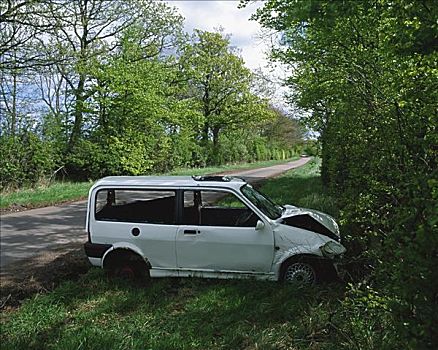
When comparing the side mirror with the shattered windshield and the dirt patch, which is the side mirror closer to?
the shattered windshield

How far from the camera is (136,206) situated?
7.04m

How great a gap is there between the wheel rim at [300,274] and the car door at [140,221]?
182 centimetres

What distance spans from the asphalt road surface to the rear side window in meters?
2.97

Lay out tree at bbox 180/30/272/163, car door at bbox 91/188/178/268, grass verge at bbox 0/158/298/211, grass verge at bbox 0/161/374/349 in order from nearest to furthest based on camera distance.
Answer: grass verge at bbox 0/161/374/349
car door at bbox 91/188/178/268
grass verge at bbox 0/158/298/211
tree at bbox 180/30/272/163

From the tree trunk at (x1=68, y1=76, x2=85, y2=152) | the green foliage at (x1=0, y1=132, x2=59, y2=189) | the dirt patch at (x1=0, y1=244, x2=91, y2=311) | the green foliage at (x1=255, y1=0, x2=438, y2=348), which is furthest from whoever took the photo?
the tree trunk at (x1=68, y1=76, x2=85, y2=152)

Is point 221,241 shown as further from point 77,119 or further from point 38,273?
point 77,119

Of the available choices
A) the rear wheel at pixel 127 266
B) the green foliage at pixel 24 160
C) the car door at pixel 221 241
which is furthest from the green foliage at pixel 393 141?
the green foliage at pixel 24 160

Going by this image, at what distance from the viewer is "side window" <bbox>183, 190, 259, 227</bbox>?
6.71m

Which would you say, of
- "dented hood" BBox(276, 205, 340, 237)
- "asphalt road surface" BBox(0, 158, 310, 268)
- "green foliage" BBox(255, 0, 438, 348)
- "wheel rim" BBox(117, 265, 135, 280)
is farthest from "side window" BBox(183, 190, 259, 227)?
"asphalt road surface" BBox(0, 158, 310, 268)

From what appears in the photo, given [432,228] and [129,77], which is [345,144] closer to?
[432,228]

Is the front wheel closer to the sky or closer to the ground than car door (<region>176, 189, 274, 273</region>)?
closer to the ground

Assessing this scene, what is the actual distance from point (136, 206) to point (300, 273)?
2.84m

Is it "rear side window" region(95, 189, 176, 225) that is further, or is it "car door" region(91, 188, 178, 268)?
"rear side window" region(95, 189, 176, 225)

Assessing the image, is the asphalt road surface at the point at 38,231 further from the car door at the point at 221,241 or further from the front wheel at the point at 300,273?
the front wheel at the point at 300,273
